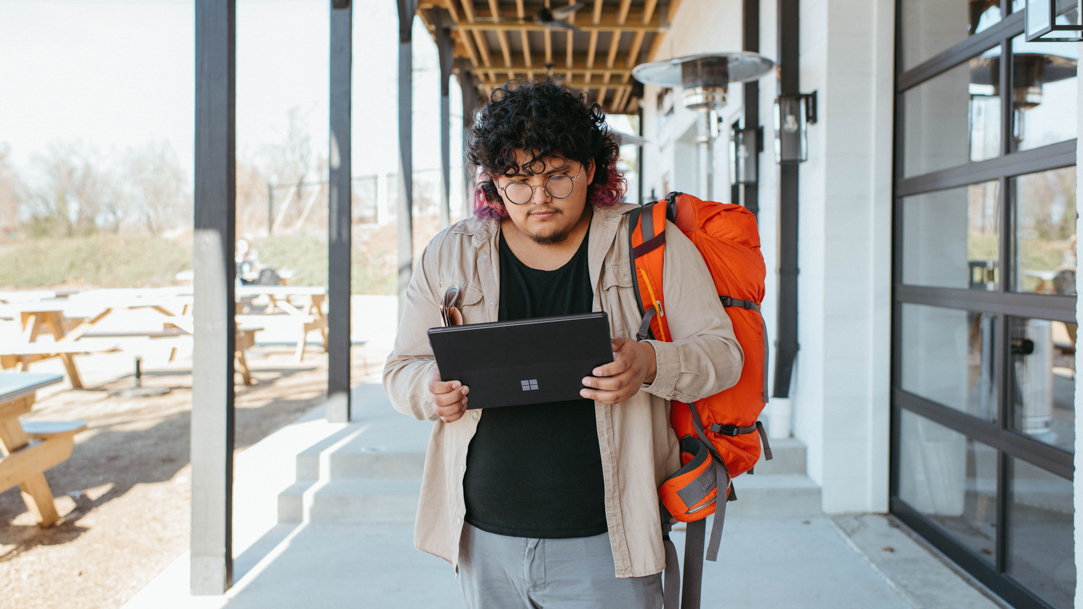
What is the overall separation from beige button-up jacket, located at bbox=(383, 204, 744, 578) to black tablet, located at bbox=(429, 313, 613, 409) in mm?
106

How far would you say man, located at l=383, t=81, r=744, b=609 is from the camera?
1222 mm

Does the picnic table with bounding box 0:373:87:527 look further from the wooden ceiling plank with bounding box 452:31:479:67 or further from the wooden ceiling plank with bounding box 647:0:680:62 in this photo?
the wooden ceiling plank with bounding box 647:0:680:62

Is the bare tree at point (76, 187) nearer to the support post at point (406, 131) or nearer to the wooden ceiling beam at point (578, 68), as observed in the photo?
the wooden ceiling beam at point (578, 68)

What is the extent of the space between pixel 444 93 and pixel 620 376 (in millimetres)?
7412

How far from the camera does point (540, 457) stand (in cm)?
125

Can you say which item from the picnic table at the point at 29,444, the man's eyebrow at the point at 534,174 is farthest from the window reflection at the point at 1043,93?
the picnic table at the point at 29,444

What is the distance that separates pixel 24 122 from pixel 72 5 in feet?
16.7

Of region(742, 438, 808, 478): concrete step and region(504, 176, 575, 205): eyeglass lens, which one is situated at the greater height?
region(504, 176, 575, 205): eyeglass lens

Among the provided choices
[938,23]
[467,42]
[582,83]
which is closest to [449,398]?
[938,23]

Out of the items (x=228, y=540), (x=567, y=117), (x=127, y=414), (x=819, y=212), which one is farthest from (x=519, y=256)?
(x=127, y=414)

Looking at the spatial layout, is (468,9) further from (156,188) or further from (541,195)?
(156,188)

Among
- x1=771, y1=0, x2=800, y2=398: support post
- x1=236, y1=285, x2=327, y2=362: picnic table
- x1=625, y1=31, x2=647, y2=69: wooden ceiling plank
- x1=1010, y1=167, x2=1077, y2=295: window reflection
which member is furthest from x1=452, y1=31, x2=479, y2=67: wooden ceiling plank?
x1=1010, y1=167, x2=1077, y2=295: window reflection

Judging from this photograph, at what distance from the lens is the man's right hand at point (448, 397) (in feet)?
3.83

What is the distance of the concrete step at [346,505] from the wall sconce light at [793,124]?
7.79 ft
